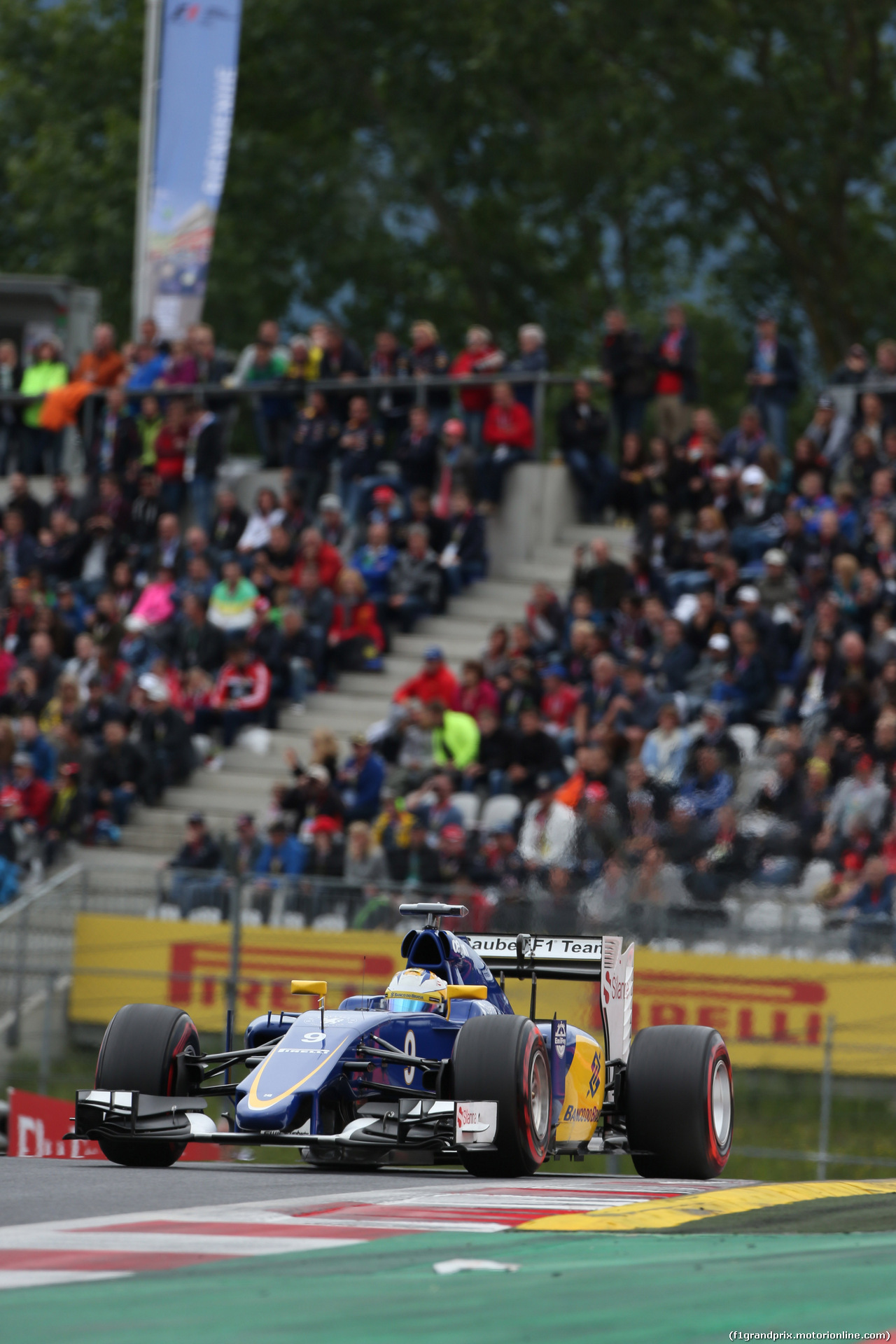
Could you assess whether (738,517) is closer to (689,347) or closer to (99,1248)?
(689,347)

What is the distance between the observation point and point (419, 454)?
25.3 metres

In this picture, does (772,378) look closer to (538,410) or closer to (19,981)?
(538,410)

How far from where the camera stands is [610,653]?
2212cm

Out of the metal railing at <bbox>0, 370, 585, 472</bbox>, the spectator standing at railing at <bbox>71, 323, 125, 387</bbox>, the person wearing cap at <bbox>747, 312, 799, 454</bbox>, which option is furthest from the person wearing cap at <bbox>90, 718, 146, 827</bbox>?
the person wearing cap at <bbox>747, 312, 799, 454</bbox>

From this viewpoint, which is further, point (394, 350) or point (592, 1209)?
point (394, 350)

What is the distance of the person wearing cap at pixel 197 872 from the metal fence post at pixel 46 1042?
50.9 inches

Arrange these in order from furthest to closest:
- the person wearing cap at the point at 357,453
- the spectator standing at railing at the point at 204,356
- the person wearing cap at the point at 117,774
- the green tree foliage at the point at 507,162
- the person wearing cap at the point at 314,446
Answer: the green tree foliage at the point at 507,162
the spectator standing at railing at the point at 204,356
the person wearing cap at the point at 314,446
the person wearing cap at the point at 357,453
the person wearing cap at the point at 117,774

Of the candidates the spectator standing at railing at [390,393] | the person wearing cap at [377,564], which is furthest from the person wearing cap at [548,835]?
the spectator standing at railing at [390,393]

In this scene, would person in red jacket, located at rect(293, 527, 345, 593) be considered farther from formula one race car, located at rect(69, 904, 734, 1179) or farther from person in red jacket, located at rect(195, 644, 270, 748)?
formula one race car, located at rect(69, 904, 734, 1179)

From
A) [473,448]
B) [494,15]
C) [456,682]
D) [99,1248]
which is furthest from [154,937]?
[494,15]

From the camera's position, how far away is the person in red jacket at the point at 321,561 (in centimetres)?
2472

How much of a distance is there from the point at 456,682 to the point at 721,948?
6187 millimetres

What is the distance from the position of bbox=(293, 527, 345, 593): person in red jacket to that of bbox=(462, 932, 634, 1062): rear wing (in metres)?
12.3

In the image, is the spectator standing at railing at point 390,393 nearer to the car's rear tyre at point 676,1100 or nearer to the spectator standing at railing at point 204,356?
the spectator standing at railing at point 204,356
